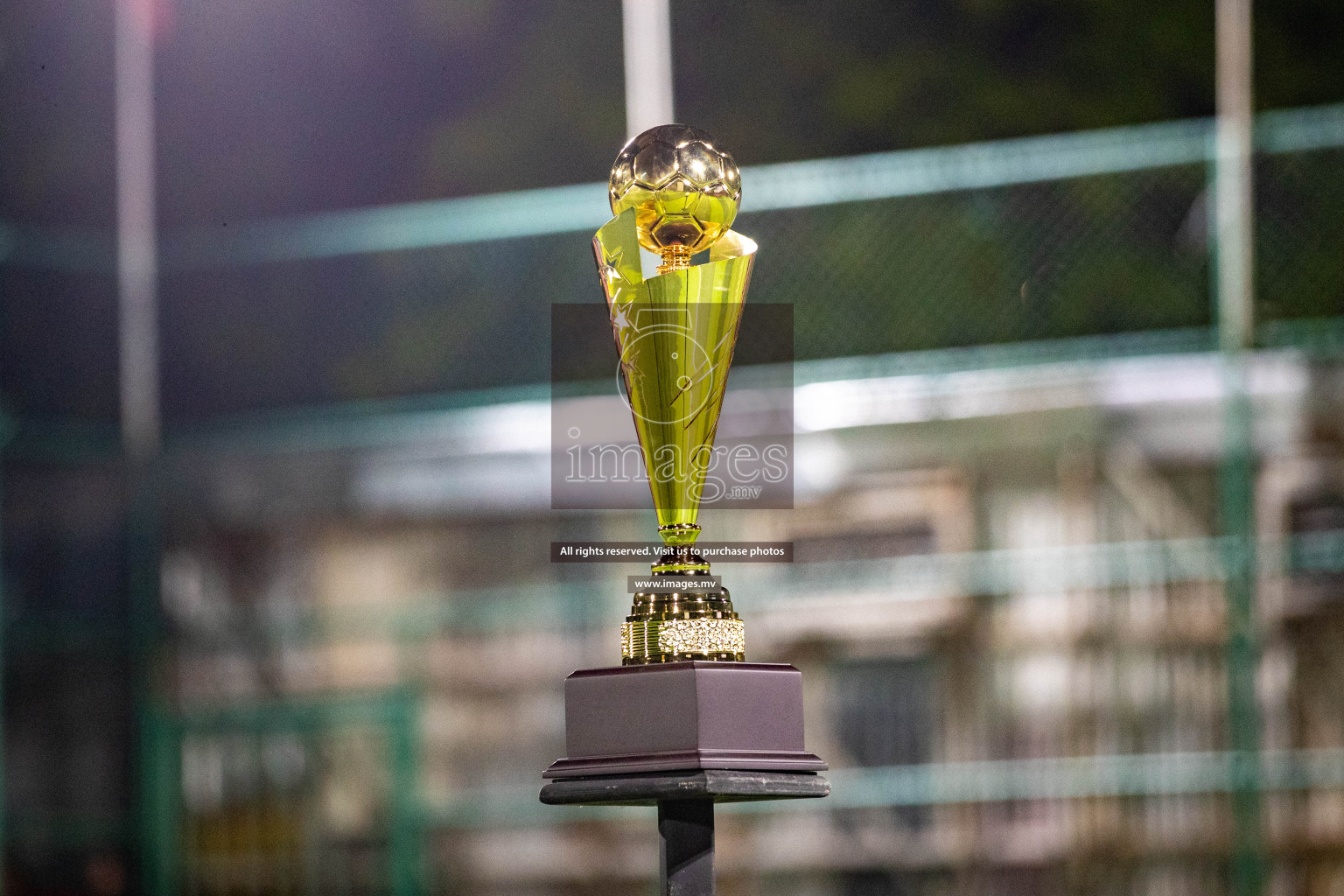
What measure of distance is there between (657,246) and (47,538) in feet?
13.0

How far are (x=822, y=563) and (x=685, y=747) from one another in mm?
3273

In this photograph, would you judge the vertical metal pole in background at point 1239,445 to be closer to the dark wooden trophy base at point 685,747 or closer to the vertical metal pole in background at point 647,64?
the vertical metal pole in background at point 647,64

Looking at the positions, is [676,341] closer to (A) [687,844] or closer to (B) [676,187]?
(B) [676,187]

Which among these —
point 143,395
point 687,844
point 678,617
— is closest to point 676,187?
point 678,617

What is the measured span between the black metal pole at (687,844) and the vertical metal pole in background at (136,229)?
4022 millimetres

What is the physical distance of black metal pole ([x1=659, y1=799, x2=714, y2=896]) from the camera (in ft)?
4.84

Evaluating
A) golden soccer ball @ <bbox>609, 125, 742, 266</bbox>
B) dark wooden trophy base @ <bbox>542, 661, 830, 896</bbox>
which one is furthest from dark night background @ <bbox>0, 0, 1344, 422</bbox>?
dark wooden trophy base @ <bbox>542, 661, 830, 896</bbox>

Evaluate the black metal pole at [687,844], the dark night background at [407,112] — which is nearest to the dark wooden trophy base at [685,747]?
the black metal pole at [687,844]

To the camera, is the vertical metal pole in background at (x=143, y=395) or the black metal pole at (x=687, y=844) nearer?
the black metal pole at (x=687, y=844)

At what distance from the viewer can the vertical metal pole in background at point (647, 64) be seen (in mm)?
5129

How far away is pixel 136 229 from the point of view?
5.44 m

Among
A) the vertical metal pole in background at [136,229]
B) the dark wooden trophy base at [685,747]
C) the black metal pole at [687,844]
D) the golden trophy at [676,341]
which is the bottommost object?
the black metal pole at [687,844]

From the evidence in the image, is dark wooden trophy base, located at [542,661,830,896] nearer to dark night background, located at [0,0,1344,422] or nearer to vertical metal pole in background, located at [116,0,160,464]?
dark night background, located at [0,0,1344,422]

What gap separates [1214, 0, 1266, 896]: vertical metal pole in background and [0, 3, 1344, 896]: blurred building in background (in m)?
0.01
